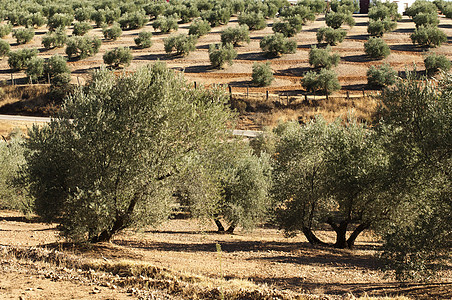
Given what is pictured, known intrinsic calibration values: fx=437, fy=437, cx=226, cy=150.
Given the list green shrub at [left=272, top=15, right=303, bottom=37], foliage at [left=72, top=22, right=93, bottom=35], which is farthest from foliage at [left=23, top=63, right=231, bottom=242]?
foliage at [left=72, top=22, right=93, bottom=35]

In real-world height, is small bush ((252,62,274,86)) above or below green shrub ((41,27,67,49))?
below

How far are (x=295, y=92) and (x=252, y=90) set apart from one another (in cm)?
719

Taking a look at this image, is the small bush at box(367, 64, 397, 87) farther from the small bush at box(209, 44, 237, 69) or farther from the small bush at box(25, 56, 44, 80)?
the small bush at box(25, 56, 44, 80)


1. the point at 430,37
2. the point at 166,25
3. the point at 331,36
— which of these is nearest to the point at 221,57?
the point at 331,36

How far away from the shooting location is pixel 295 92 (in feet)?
234

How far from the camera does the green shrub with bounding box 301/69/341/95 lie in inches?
2704

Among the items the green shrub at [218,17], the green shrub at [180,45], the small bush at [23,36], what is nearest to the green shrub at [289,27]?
the green shrub at [218,17]

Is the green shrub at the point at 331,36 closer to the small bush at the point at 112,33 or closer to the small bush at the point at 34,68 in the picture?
the small bush at the point at 112,33

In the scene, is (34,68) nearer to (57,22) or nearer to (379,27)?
(57,22)

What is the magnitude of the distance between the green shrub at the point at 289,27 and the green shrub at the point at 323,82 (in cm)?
3562

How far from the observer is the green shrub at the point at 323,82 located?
6869 centimetres

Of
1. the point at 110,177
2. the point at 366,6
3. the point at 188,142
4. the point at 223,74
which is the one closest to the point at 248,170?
the point at 188,142

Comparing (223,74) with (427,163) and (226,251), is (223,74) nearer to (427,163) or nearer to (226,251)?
(226,251)

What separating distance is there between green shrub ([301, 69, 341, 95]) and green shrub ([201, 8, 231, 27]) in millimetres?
58813
